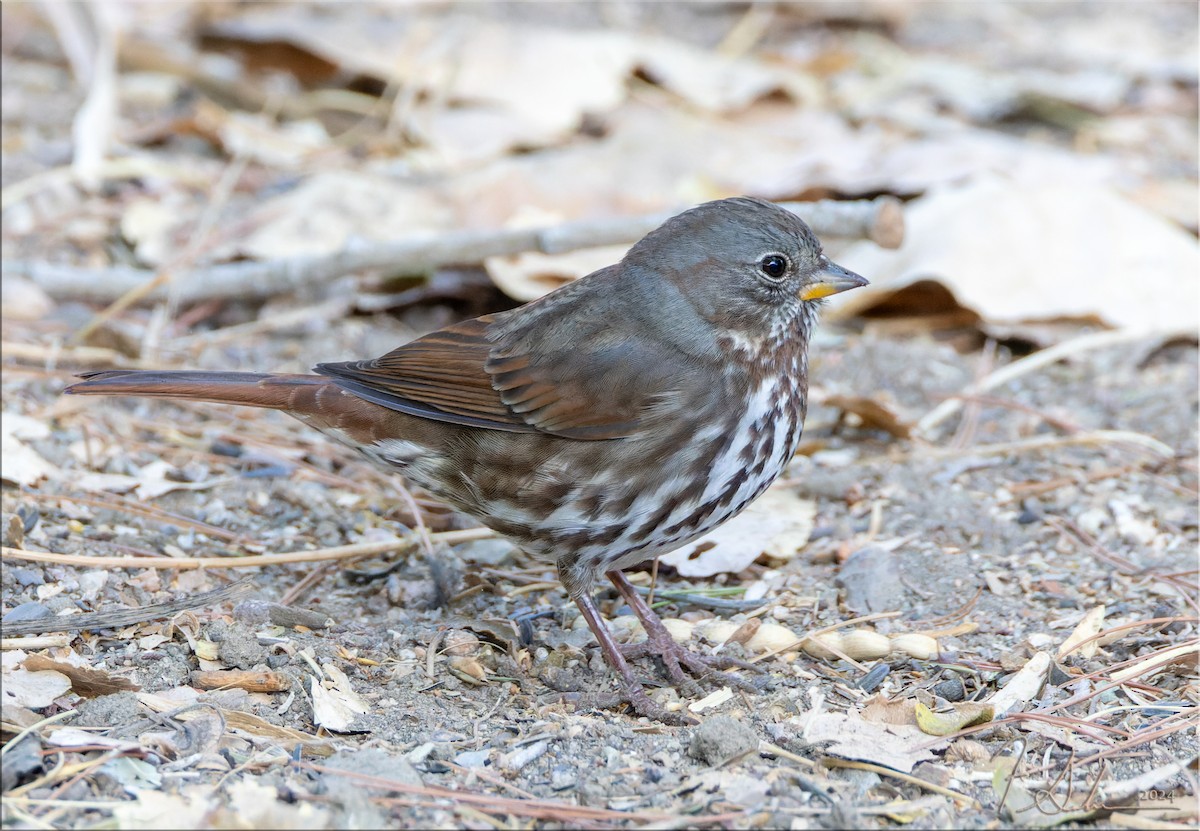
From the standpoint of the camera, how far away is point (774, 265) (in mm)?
3664

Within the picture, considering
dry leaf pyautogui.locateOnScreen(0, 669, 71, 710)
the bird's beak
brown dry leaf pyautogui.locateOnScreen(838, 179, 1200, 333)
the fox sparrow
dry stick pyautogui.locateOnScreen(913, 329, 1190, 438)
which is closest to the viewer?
dry leaf pyautogui.locateOnScreen(0, 669, 71, 710)

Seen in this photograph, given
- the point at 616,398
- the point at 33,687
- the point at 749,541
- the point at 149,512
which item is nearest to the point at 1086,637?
the point at 749,541

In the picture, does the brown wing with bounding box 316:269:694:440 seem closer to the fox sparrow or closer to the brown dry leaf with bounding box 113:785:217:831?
the fox sparrow

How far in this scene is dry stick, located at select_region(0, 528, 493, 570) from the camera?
358 cm

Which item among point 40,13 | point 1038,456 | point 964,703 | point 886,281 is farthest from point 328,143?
point 964,703

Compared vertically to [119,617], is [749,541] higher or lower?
lower

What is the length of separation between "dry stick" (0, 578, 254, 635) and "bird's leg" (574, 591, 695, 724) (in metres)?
0.90

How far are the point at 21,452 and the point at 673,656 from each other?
6.92 feet

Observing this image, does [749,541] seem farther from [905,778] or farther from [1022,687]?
[905,778]

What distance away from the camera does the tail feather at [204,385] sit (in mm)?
3619

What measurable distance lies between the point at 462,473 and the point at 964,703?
1.44m

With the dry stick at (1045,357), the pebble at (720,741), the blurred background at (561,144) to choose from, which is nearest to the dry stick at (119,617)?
the pebble at (720,741)

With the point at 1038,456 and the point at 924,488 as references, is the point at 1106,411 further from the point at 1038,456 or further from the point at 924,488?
the point at 924,488

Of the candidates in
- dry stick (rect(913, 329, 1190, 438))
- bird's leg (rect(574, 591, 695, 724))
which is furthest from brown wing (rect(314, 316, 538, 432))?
dry stick (rect(913, 329, 1190, 438))
